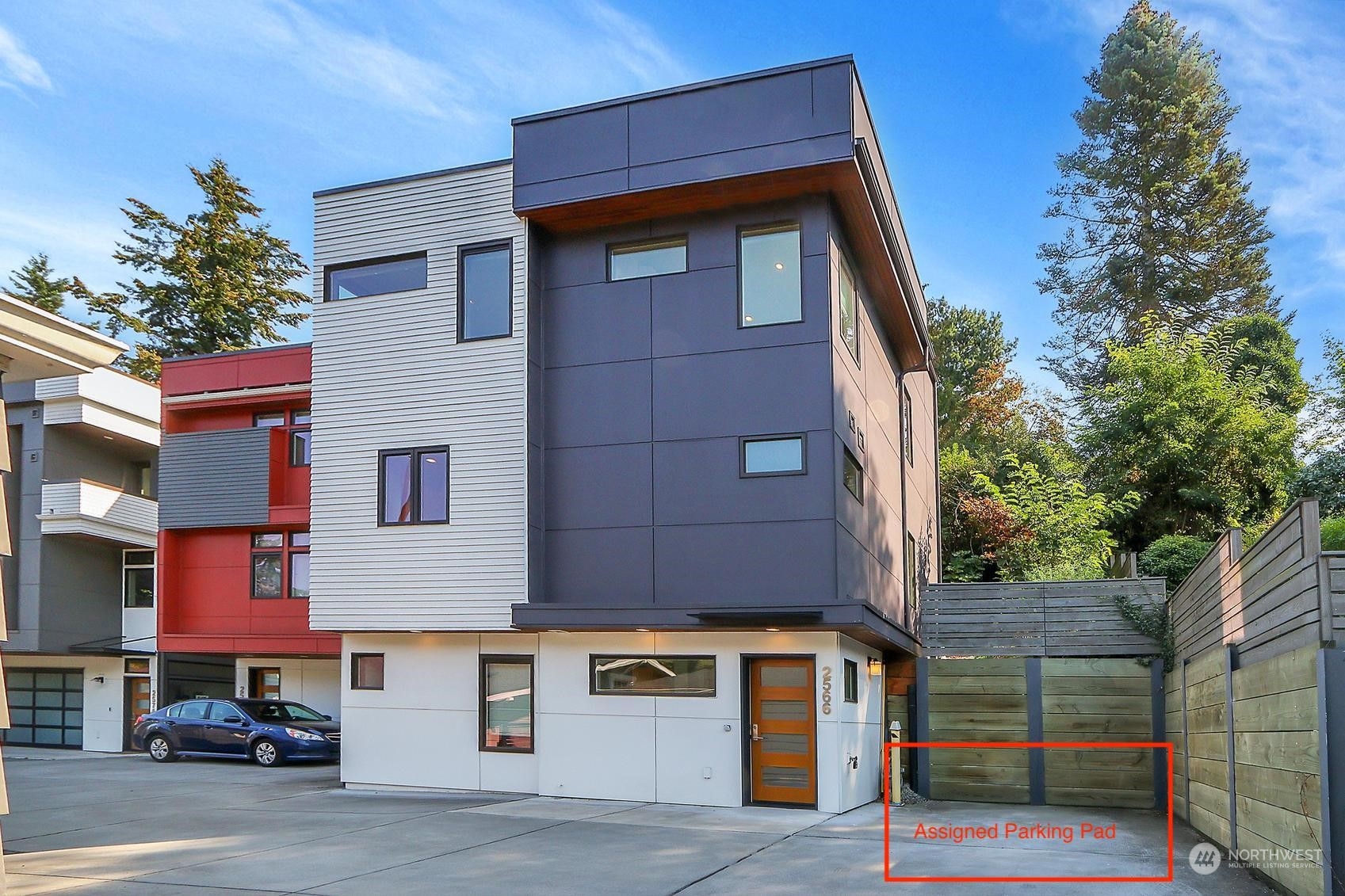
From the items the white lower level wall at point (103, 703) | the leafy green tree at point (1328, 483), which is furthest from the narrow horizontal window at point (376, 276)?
the white lower level wall at point (103, 703)

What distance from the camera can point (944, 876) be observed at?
373 inches

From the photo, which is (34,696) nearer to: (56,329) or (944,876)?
(56,329)

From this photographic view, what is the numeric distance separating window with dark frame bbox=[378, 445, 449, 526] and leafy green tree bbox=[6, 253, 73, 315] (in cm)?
3247

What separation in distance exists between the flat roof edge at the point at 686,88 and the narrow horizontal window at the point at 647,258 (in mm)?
1760

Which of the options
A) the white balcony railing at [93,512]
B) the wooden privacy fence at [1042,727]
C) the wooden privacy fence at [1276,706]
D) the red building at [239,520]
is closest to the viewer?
the wooden privacy fence at [1276,706]

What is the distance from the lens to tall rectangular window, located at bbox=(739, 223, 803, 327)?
13922mm

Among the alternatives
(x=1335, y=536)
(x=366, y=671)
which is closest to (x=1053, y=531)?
(x=1335, y=536)

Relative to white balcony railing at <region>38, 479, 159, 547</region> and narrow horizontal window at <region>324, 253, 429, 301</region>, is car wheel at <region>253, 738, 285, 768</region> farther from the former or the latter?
narrow horizontal window at <region>324, 253, 429, 301</region>

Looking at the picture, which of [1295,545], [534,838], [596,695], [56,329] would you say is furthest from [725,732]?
[56,329]

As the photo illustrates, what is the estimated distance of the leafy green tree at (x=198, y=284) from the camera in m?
40.1

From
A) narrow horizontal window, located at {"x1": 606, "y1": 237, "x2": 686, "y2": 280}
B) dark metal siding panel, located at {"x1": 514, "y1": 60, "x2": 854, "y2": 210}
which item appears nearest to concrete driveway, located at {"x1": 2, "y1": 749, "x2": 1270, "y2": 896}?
narrow horizontal window, located at {"x1": 606, "y1": 237, "x2": 686, "y2": 280}

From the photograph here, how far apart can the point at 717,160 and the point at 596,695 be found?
6785mm

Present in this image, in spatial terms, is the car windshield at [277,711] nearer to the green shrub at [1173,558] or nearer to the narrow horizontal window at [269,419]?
the narrow horizontal window at [269,419]

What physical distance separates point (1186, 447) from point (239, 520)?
19.6 m
